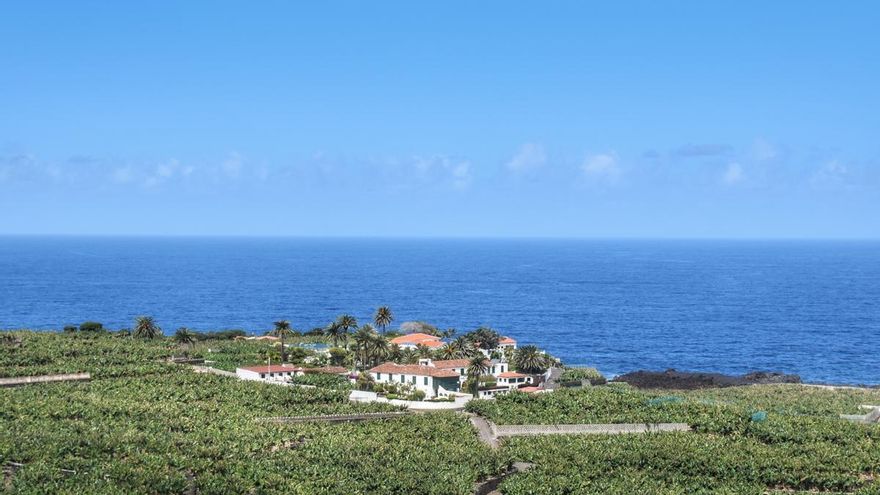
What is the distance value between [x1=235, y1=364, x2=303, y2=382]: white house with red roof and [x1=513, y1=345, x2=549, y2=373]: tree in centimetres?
2360

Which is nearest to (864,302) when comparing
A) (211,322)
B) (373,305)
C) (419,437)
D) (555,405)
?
(373,305)

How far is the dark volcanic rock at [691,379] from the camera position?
92625mm

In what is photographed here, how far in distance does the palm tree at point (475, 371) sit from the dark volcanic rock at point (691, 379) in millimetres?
21348

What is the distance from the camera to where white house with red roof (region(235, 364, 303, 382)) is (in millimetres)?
75287

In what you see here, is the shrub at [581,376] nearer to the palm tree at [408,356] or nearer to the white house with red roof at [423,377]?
the palm tree at [408,356]

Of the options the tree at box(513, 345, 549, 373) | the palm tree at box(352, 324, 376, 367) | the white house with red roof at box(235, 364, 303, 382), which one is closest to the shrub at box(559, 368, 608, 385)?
the tree at box(513, 345, 549, 373)

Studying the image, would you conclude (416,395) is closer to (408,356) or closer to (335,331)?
(408,356)

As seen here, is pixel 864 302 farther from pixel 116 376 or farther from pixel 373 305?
pixel 116 376

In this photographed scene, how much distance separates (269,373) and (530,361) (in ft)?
87.5

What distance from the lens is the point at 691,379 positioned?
95250 millimetres

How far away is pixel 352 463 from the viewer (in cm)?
4644

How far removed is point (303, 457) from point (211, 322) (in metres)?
105

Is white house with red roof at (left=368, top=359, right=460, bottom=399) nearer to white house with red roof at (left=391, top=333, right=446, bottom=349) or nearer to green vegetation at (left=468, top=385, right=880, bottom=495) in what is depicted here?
green vegetation at (left=468, top=385, right=880, bottom=495)

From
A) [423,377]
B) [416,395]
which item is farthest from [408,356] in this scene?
[416,395]
